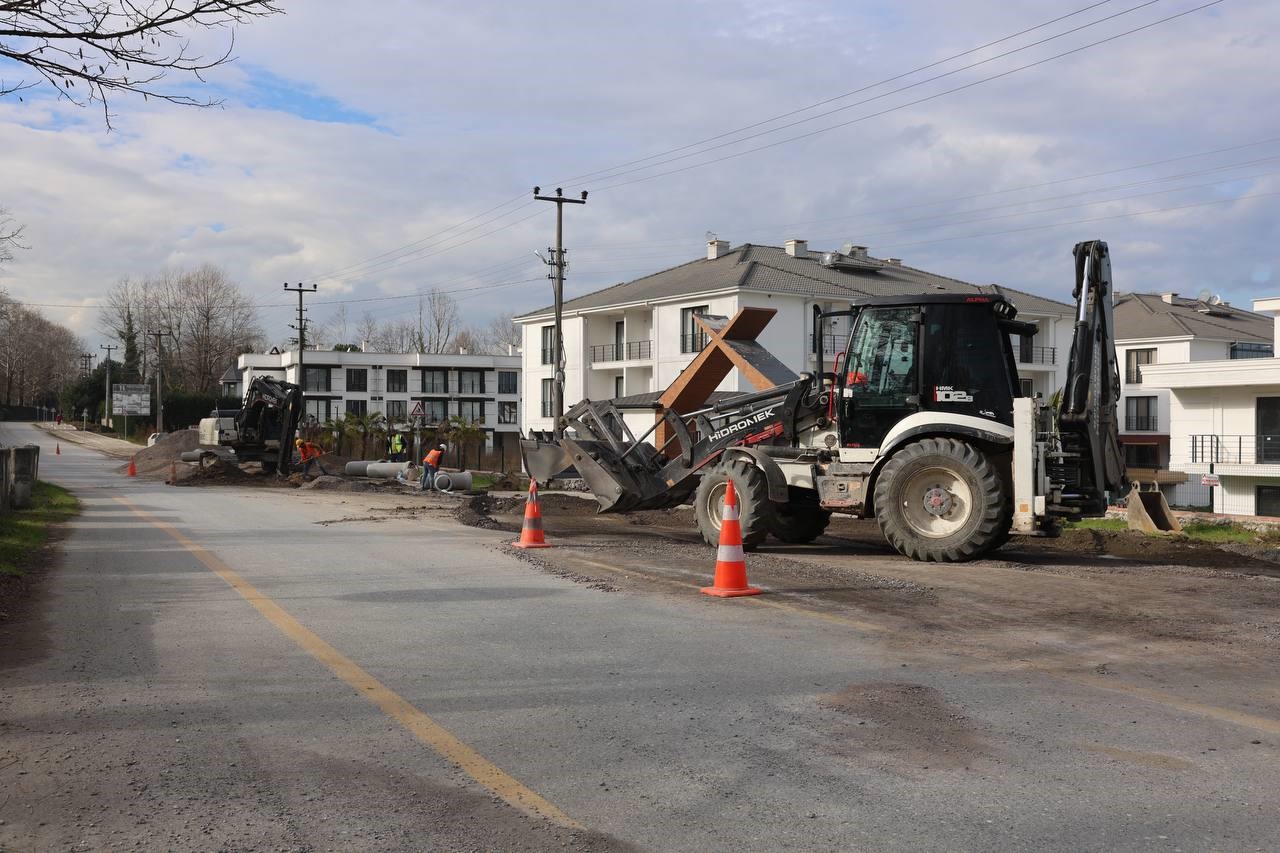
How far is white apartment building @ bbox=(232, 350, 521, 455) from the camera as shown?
292ft

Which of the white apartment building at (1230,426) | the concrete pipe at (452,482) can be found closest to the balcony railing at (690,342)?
the white apartment building at (1230,426)

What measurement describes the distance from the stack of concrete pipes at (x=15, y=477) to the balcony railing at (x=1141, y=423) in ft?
175

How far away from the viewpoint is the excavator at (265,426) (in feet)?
115

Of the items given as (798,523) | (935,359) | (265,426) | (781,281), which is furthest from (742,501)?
(781,281)

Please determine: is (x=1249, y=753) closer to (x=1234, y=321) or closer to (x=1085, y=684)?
(x=1085, y=684)

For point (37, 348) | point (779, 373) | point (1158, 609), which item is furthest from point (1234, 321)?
point (37, 348)

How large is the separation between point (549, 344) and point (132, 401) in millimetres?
45146

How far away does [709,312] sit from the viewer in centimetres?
5028

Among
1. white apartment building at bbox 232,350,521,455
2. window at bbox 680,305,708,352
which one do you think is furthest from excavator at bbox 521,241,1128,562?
white apartment building at bbox 232,350,521,455

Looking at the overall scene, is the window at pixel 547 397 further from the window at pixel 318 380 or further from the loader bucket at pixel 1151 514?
the loader bucket at pixel 1151 514

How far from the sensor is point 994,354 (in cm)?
1306

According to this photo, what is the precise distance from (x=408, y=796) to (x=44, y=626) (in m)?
5.51

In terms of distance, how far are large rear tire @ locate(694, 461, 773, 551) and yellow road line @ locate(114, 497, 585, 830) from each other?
19.8ft

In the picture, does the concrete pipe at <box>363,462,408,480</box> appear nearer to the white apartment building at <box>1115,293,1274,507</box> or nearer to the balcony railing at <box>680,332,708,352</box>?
the balcony railing at <box>680,332,708,352</box>
